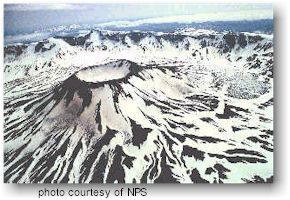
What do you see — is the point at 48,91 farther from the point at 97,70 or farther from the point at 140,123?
the point at 140,123

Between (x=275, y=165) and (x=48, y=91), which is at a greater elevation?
(x=48, y=91)

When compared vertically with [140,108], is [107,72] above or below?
above

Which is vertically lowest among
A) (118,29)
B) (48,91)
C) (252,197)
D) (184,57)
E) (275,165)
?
(252,197)

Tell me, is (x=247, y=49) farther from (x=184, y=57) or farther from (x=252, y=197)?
(x=252, y=197)

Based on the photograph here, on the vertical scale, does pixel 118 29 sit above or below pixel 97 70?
above

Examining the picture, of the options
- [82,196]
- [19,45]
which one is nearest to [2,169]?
[82,196]

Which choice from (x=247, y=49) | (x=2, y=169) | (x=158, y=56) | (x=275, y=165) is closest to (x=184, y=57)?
(x=158, y=56)
